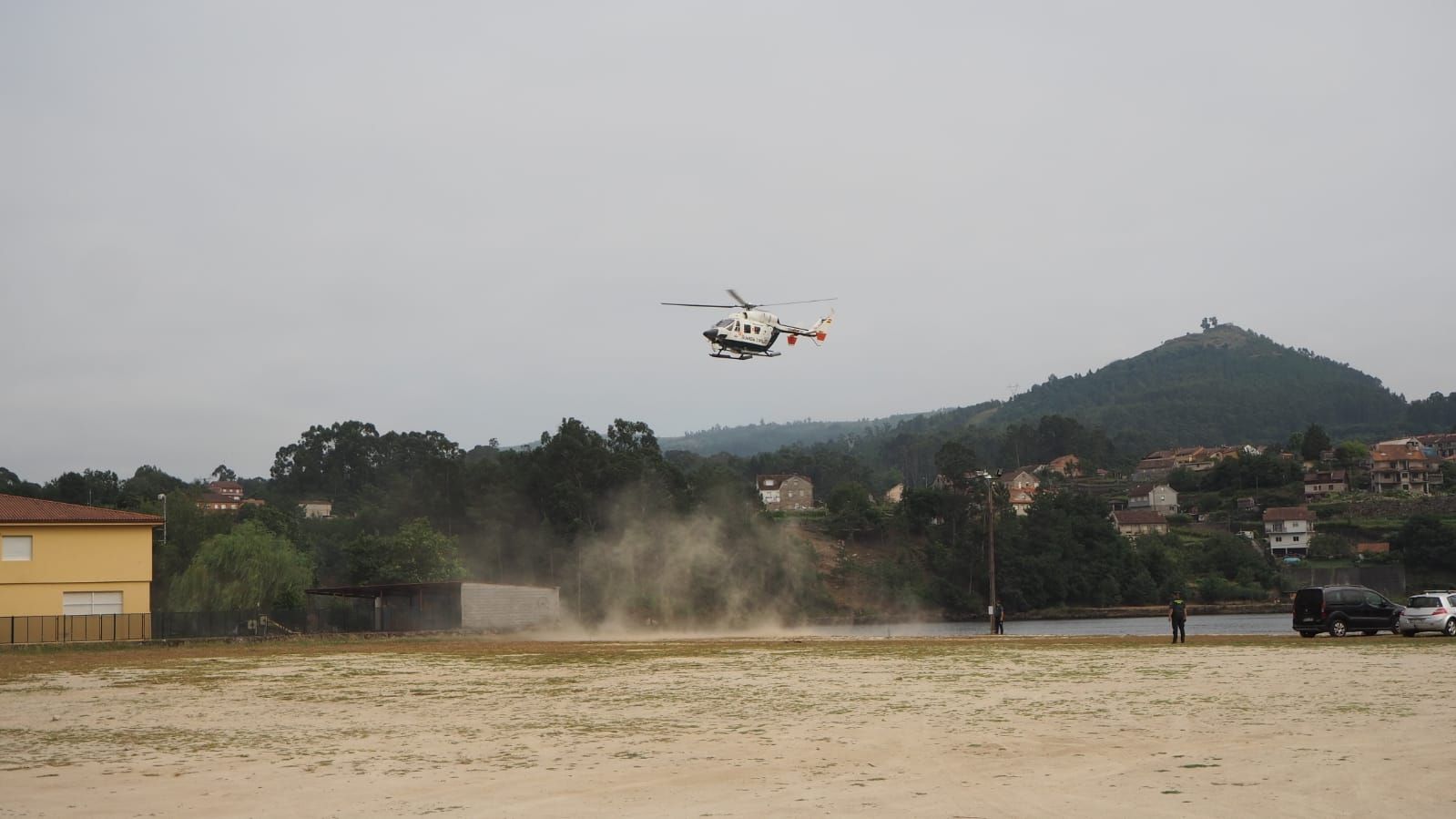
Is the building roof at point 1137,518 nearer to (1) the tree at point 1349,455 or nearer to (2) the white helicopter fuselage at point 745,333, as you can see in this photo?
(1) the tree at point 1349,455

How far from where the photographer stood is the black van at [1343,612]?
39688 millimetres

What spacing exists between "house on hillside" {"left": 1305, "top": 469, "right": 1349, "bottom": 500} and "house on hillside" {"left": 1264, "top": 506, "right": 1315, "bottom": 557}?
24.6 m

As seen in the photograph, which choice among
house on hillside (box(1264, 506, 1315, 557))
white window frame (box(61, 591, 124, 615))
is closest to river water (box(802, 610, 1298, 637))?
house on hillside (box(1264, 506, 1315, 557))

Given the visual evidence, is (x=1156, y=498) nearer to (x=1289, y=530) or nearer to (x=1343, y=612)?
(x=1289, y=530)

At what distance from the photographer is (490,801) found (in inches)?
535

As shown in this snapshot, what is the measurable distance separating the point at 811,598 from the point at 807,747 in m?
106

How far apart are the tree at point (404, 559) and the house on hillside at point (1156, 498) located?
365 ft

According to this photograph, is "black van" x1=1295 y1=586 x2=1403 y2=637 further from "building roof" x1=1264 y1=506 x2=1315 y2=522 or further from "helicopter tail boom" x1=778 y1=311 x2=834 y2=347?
"building roof" x1=1264 y1=506 x2=1315 y2=522

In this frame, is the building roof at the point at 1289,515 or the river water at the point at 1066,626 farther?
the building roof at the point at 1289,515

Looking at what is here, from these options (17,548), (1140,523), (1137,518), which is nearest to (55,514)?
(17,548)

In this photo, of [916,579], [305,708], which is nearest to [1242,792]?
[305,708]

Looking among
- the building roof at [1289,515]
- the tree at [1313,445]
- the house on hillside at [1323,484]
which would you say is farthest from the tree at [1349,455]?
the building roof at [1289,515]

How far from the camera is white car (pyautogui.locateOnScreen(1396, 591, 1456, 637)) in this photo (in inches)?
1517

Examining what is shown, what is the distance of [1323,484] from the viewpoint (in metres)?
174
